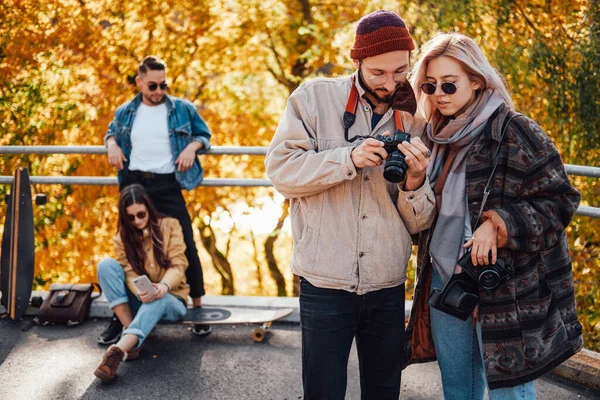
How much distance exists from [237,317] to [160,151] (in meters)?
1.27

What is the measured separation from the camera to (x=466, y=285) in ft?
8.12

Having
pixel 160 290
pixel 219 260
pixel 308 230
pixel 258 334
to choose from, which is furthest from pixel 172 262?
pixel 219 260

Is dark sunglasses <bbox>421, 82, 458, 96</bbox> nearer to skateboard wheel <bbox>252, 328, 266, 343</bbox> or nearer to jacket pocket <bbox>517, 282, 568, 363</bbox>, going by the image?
jacket pocket <bbox>517, 282, 568, 363</bbox>

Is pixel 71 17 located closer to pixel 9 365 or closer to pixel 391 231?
pixel 9 365

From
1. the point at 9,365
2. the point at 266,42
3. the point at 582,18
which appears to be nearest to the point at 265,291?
the point at 266,42

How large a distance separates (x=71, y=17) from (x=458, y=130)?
7938mm

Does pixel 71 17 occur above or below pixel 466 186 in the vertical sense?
above

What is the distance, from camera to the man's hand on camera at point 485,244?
2.38m

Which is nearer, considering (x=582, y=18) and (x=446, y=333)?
(x=446, y=333)

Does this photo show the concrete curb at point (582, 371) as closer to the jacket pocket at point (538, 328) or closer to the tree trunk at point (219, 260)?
the jacket pocket at point (538, 328)

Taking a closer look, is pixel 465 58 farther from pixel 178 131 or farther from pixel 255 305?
pixel 255 305

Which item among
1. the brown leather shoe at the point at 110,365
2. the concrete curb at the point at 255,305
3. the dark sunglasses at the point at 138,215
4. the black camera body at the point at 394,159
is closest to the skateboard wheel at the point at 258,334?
the concrete curb at the point at 255,305

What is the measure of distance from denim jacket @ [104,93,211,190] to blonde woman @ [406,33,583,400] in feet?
8.05

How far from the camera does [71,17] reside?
9.20m
